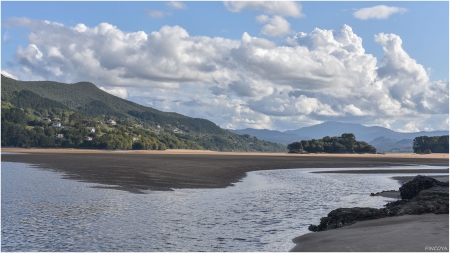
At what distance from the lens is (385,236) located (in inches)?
821

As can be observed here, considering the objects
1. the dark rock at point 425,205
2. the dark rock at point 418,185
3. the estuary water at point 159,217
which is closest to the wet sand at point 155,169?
the estuary water at point 159,217

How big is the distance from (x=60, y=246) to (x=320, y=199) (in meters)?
24.3

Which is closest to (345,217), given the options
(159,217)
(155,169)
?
(159,217)

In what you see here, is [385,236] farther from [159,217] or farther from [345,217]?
[159,217]

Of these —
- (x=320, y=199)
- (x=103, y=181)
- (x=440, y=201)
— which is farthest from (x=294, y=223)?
(x=103, y=181)

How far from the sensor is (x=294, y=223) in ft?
91.1

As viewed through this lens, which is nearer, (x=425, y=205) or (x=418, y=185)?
(x=425, y=205)

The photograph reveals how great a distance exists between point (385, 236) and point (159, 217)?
14.3m

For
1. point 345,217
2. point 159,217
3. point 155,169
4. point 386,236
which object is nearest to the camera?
point 386,236

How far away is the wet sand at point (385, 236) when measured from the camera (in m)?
18.9

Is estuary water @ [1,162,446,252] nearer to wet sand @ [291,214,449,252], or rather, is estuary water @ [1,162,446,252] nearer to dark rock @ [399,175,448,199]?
wet sand @ [291,214,449,252]

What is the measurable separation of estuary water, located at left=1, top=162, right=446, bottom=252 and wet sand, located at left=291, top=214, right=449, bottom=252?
1.81 metres

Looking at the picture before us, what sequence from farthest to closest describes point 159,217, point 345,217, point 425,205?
point 159,217 < point 425,205 < point 345,217

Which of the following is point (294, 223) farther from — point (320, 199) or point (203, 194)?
point (203, 194)
